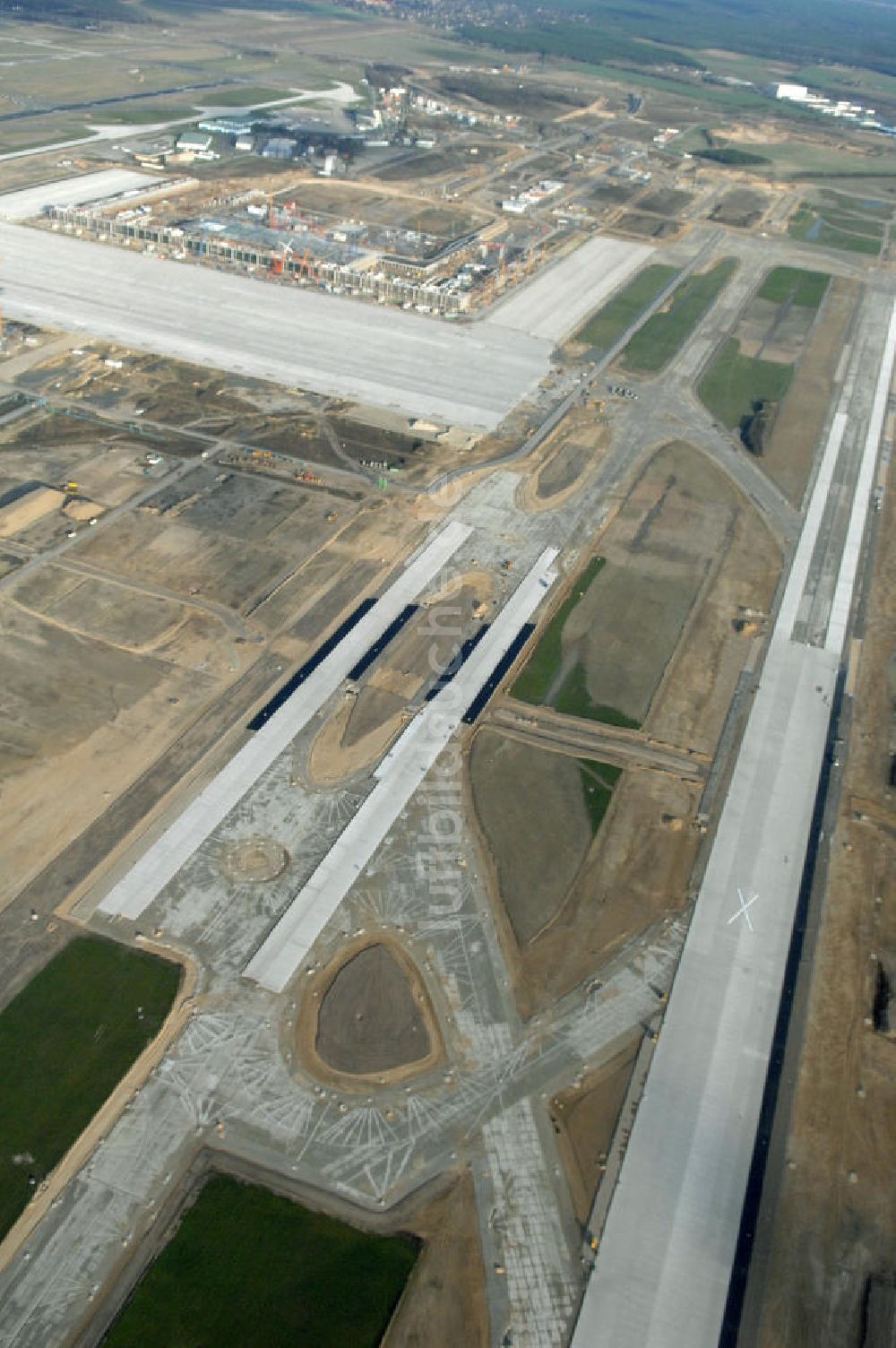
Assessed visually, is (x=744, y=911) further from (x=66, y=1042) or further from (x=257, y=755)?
(x=66, y=1042)

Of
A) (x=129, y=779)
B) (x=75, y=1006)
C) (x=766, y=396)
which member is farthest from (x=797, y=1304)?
(x=766, y=396)

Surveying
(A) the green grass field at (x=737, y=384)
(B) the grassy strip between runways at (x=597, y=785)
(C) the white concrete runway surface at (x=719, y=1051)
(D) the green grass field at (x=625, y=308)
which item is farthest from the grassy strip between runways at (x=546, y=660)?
(D) the green grass field at (x=625, y=308)

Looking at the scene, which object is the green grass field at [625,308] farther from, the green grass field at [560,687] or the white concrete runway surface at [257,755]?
the green grass field at [560,687]

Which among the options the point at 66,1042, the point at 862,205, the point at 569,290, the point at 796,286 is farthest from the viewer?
the point at 862,205

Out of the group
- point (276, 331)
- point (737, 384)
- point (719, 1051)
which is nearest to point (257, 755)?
point (719, 1051)

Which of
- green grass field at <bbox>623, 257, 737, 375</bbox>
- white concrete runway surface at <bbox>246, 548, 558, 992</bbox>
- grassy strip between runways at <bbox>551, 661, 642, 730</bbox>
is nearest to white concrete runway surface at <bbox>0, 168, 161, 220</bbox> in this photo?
green grass field at <bbox>623, 257, 737, 375</bbox>

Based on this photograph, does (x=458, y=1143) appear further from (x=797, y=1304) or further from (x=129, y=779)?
(x=129, y=779)
